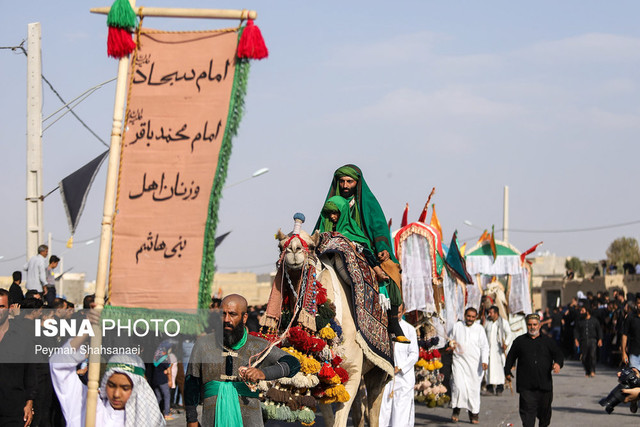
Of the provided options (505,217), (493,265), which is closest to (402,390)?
(493,265)

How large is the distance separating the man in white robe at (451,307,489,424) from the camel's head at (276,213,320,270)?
7690 mm

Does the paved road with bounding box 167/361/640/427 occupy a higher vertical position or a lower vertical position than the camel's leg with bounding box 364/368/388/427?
lower

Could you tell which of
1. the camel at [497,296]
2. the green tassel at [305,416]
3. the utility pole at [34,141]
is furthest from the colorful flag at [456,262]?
the green tassel at [305,416]

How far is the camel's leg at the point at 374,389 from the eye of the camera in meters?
11.5

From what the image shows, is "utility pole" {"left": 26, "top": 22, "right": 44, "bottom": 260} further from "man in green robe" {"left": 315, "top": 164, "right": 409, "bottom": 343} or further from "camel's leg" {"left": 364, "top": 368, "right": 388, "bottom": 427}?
"camel's leg" {"left": 364, "top": 368, "right": 388, "bottom": 427}

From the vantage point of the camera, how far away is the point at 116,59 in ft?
22.8

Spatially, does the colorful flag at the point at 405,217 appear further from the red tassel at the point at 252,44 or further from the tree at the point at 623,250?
the tree at the point at 623,250

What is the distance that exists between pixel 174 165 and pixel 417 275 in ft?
31.7

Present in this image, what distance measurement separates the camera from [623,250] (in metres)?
68.4

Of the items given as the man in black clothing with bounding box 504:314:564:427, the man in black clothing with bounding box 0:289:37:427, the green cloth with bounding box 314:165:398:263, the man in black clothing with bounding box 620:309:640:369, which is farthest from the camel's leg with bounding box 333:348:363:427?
the man in black clothing with bounding box 620:309:640:369

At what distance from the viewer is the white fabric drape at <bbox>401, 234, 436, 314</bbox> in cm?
1595

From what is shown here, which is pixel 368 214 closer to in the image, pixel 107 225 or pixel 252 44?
pixel 252 44

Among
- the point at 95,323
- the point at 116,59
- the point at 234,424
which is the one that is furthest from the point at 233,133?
the point at 234,424

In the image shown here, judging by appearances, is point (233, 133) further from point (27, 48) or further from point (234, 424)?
point (27, 48)
